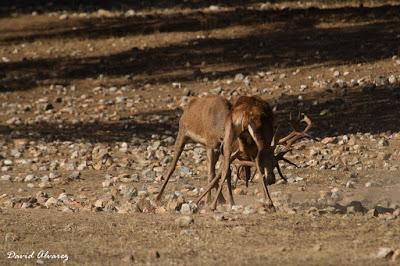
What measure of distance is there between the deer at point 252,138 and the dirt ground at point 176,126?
38 centimetres

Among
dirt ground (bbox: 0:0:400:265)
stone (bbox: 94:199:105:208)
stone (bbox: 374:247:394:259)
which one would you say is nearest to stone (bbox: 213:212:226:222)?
dirt ground (bbox: 0:0:400:265)

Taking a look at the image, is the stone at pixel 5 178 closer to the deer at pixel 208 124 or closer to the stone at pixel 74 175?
the stone at pixel 74 175

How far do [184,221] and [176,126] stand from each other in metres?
9.16

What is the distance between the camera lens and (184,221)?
33.6 ft

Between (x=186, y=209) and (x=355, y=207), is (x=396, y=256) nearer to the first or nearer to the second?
(x=355, y=207)

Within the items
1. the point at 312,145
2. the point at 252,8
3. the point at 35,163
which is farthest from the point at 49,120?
the point at 252,8

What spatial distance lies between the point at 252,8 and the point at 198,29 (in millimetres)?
3328

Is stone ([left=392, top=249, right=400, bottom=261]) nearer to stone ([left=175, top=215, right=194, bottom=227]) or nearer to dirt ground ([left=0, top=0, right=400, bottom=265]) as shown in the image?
dirt ground ([left=0, top=0, right=400, bottom=265])

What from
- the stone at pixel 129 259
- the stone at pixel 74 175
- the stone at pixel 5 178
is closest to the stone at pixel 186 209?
the stone at pixel 129 259

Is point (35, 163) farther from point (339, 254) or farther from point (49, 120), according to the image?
point (339, 254)

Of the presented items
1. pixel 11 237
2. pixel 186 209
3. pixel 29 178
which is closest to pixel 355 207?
pixel 186 209

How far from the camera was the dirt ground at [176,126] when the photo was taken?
9430mm

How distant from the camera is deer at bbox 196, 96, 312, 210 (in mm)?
11227

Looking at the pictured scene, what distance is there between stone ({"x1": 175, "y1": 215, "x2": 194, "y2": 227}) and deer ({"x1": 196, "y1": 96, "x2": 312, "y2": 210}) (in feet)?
3.38
